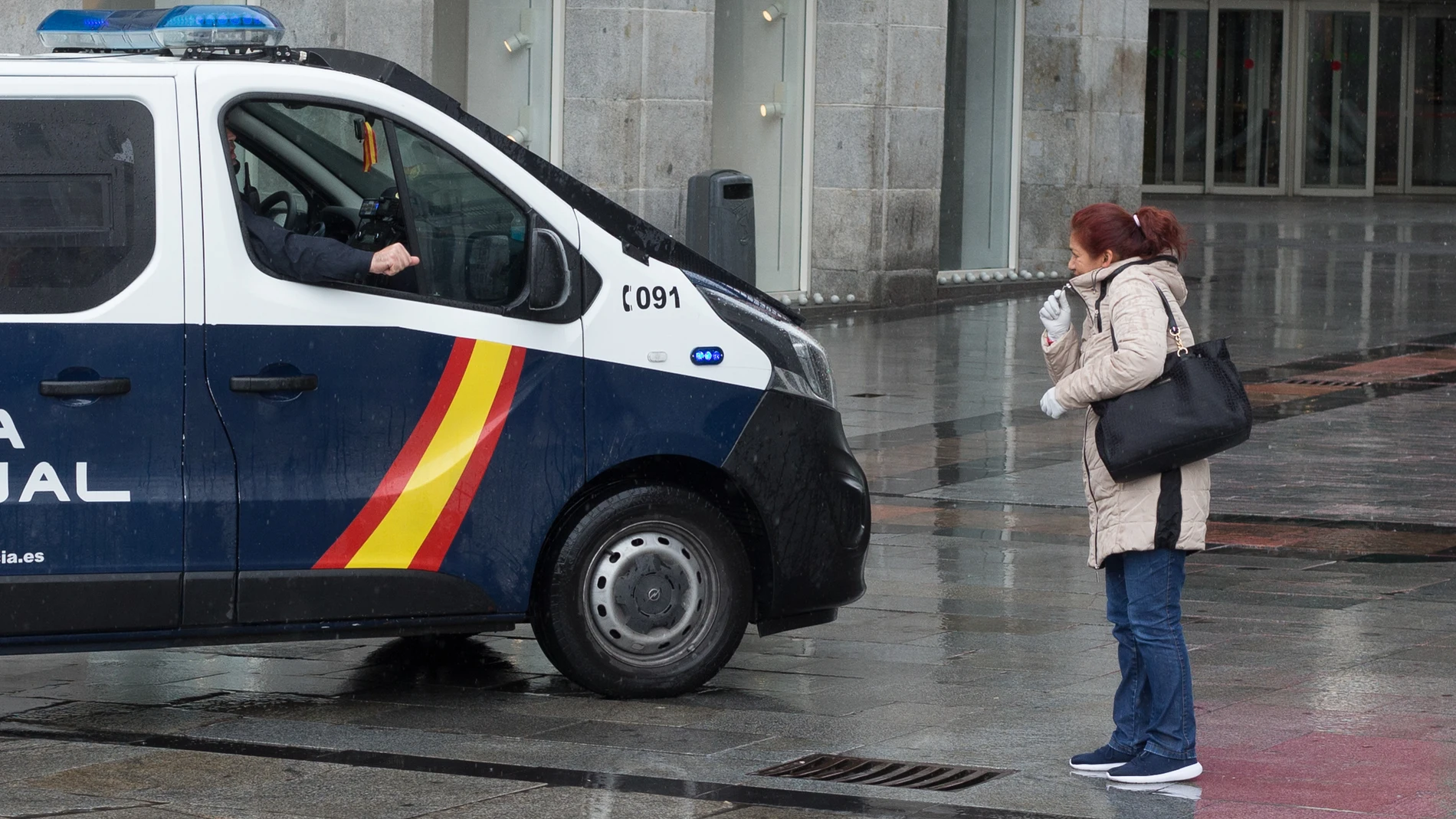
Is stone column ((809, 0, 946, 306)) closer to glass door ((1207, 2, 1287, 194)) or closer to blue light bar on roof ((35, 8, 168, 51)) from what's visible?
blue light bar on roof ((35, 8, 168, 51))

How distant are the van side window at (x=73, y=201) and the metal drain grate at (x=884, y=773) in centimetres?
229

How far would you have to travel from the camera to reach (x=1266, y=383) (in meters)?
15.2

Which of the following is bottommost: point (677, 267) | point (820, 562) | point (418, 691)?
point (418, 691)

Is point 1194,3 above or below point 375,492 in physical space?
above

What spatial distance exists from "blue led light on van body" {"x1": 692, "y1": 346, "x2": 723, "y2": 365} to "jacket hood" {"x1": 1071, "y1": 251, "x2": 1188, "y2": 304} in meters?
1.24

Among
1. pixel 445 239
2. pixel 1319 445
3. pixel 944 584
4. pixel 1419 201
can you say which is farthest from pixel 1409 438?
pixel 1419 201

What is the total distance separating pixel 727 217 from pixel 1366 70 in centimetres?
3263

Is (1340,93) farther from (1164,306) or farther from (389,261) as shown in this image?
(389,261)

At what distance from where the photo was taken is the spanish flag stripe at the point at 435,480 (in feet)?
21.4

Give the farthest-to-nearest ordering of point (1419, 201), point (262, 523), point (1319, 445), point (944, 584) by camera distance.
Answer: point (1419, 201), point (1319, 445), point (944, 584), point (262, 523)

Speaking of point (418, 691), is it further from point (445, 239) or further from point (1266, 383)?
point (1266, 383)

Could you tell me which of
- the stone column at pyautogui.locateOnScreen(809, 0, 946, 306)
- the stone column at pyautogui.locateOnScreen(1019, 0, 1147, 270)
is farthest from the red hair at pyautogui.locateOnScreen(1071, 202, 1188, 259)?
the stone column at pyautogui.locateOnScreen(1019, 0, 1147, 270)

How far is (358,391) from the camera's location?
6.47m

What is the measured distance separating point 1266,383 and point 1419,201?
28326 mm
